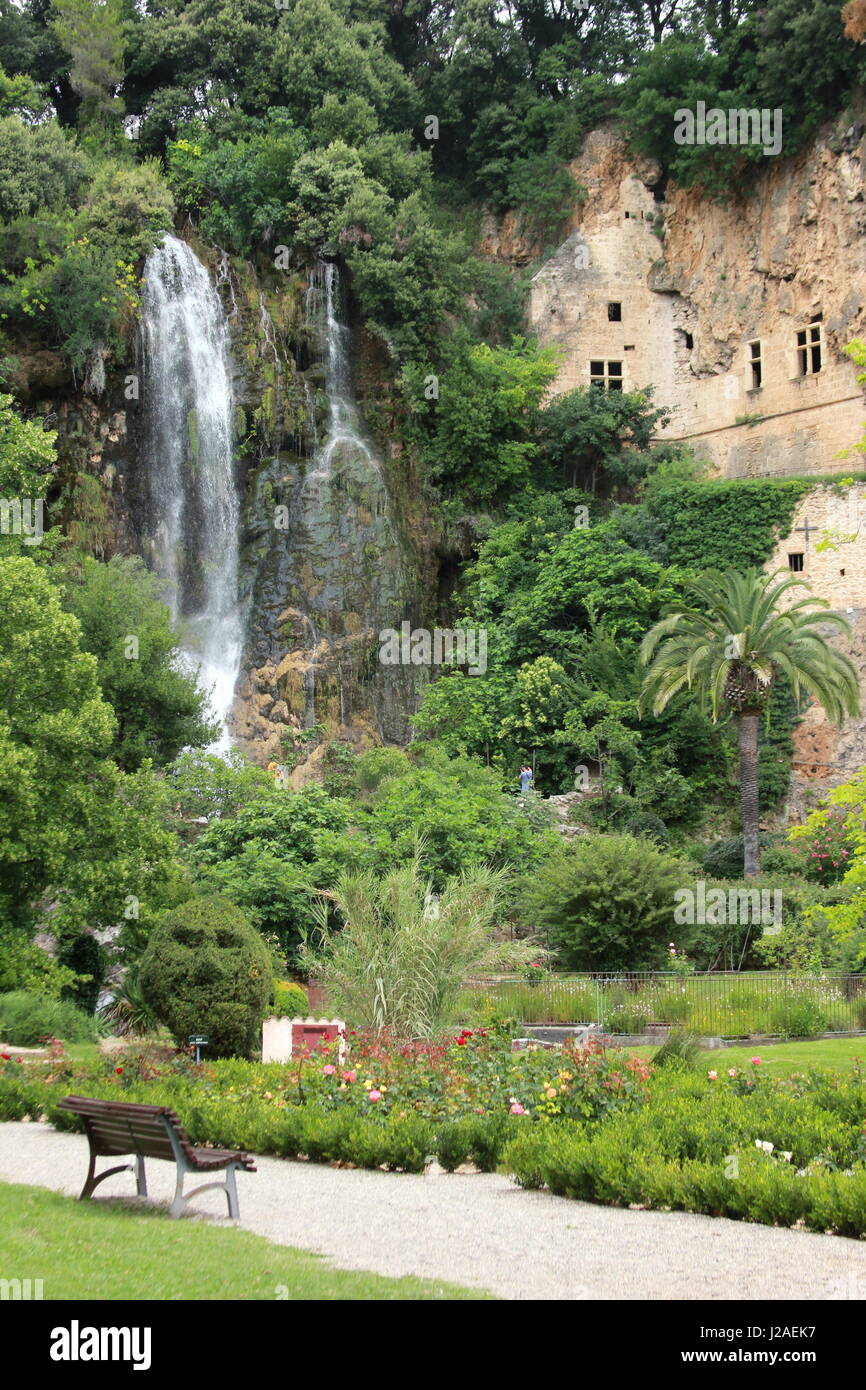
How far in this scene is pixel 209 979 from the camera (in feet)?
49.9

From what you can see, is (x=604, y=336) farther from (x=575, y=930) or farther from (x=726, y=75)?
(x=575, y=930)

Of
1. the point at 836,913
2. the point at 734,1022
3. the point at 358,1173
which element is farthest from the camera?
the point at 734,1022

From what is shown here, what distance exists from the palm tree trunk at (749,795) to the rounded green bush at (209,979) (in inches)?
508

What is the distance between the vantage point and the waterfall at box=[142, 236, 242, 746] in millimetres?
32438

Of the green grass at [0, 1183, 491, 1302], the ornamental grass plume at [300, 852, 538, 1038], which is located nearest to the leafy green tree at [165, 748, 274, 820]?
the ornamental grass plume at [300, 852, 538, 1038]

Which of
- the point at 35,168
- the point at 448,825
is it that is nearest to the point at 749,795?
the point at 448,825

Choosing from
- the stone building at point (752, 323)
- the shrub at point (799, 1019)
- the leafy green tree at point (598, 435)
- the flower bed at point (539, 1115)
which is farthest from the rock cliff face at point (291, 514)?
the flower bed at point (539, 1115)

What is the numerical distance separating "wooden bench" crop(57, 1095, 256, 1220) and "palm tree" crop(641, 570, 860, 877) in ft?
64.0

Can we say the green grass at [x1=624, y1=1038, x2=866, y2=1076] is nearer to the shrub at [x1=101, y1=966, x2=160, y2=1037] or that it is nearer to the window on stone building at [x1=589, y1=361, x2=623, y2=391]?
the shrub at [x1=101, y1=966, x2=160, y2=1037]

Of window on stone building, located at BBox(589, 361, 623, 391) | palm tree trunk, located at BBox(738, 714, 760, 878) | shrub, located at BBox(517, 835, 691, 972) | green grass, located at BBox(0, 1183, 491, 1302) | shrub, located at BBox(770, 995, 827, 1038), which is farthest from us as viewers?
window on stone building, located at BBox(589, 361, 623, 391)

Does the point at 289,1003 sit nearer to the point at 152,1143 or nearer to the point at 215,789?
the point at 215,789

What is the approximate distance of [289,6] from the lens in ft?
125

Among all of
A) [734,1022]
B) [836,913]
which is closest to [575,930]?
[734,1022]

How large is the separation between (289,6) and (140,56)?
4530 mm
